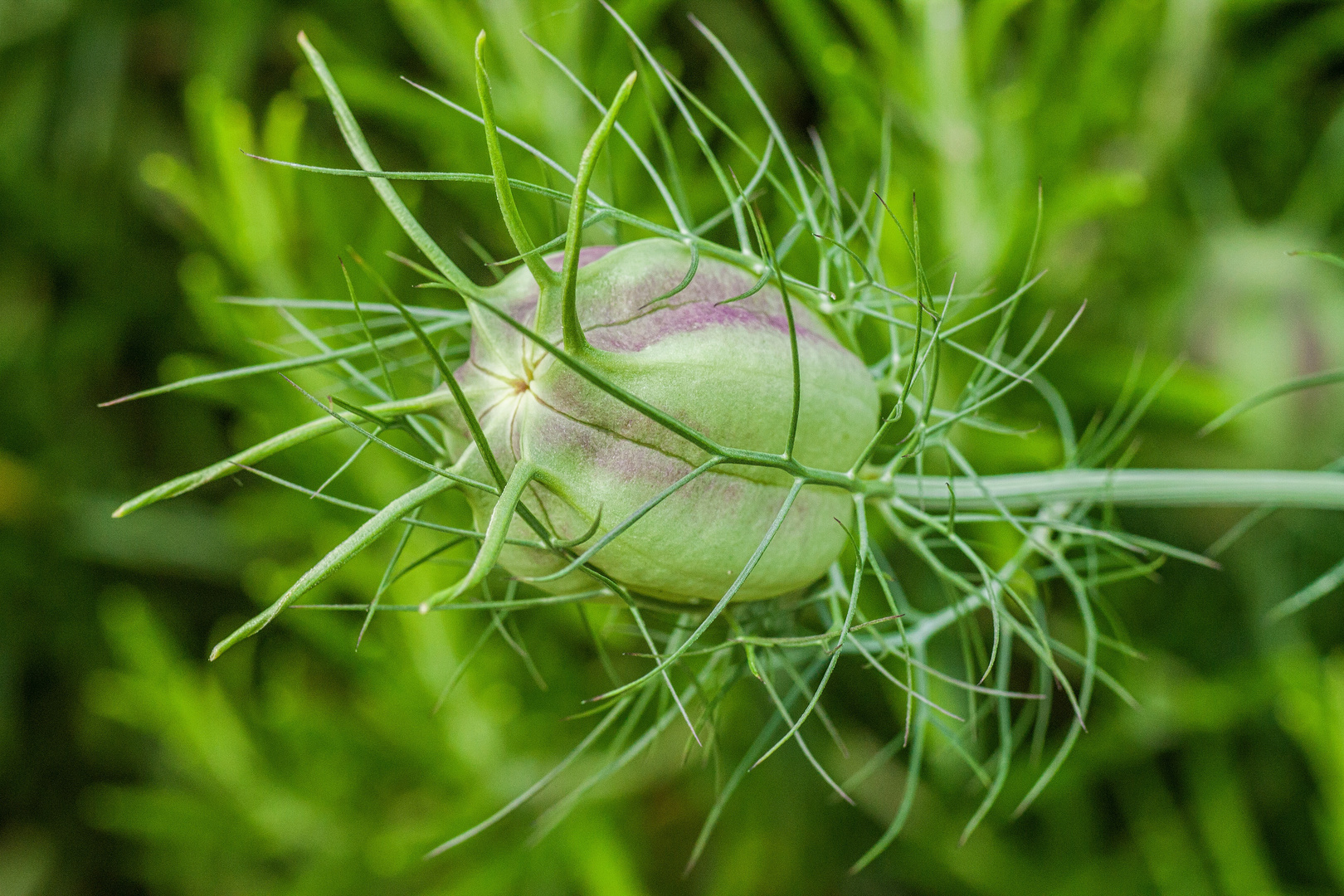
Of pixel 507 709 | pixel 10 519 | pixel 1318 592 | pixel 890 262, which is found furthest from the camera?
pixel 10 519

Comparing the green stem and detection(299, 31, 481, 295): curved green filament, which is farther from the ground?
detection(299, 31, 481, 295): curved green filament

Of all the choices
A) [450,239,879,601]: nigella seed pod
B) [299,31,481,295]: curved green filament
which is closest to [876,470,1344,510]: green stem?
[450,239,879,601]: nigella seed pod

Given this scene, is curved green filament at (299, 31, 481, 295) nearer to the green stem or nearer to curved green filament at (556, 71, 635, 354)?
curved green filament at (556, 71, 635, 354)

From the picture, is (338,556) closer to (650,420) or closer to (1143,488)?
(650,420)

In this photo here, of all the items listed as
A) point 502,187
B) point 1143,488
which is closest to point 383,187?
point 502,187

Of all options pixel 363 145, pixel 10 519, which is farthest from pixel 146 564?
pixel 363 145

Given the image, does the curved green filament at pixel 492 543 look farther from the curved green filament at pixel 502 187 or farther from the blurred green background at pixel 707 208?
the blurred green background at pixel 707 208

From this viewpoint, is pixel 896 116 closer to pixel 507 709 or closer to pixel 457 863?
pixel 507 709

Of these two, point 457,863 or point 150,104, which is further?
point 150,104
